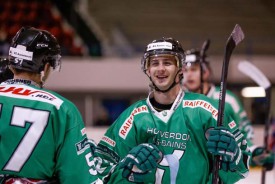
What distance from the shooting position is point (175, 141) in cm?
243

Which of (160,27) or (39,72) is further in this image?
(160,27)

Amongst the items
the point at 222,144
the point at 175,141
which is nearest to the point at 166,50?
the point at 175,141

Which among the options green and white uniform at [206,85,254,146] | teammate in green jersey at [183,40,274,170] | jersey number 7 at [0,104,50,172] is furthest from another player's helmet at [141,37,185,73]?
green and white uniform at [206,85,254,146]

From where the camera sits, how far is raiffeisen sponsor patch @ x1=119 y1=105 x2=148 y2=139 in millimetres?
2523

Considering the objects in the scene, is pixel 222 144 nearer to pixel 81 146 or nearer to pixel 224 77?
pixel 224 77

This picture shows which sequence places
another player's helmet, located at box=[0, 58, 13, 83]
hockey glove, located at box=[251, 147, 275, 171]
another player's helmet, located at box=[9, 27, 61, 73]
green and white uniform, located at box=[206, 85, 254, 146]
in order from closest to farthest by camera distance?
another player's helmet, located at box=[9, 27, 61, 73] < another player's helmet, located at box=[0, 58, 13, 83] < hockey glove, located at box=[251, 147, 275, 171] < green and white uniform, located at box=[206, 85, 254, 146]

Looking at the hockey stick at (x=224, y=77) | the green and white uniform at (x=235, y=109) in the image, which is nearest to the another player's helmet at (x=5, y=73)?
the hockey stick at (x=224, y=77)

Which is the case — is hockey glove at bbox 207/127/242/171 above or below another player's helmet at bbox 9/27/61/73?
below

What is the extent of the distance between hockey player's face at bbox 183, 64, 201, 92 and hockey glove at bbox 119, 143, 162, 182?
4.53ft

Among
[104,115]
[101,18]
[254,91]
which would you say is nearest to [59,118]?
[104,115]

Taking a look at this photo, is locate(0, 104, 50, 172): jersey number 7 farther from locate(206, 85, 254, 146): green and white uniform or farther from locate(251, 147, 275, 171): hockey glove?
locate(206, 85, 254, 146): green and white uniform

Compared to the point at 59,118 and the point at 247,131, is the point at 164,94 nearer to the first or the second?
the point at 59,118

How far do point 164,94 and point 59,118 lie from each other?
644 mm

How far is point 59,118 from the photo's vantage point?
2.06 metres
